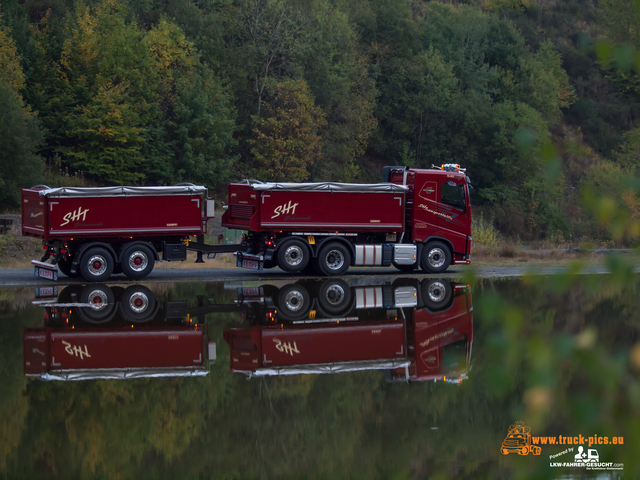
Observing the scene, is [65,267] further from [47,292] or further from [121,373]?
[121,373]

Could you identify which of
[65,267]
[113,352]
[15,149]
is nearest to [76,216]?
[65,267]

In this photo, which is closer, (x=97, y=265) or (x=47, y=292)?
(x=47, y=292)

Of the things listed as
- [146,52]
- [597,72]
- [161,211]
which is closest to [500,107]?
[597,72]

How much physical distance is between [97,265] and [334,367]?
35.6 feet

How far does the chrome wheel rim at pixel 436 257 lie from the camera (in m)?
23.7

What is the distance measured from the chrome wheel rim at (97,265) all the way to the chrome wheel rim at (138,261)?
2.26ft

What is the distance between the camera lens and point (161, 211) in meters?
20.8

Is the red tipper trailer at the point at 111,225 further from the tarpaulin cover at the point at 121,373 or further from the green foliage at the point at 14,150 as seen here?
the green foliage at the point at 14,150

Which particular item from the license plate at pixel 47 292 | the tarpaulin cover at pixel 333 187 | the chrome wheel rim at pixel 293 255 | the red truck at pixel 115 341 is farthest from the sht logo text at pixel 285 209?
the license plate at pixel 47 292

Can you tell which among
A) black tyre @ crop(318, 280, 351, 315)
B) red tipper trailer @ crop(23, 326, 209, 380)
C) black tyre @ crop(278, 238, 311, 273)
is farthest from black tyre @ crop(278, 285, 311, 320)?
red tipper trailer @ crop(23, 326, 209, 380)

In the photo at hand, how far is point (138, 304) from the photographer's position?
1681 centimetres

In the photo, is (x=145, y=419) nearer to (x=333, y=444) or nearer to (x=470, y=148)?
(x=333, y=444)

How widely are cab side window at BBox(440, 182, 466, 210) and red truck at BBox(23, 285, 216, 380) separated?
9682 mm

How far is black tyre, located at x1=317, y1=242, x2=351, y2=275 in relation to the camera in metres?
22.4
